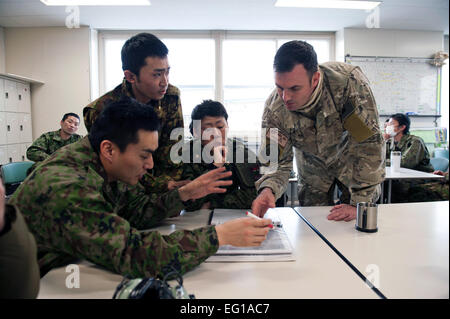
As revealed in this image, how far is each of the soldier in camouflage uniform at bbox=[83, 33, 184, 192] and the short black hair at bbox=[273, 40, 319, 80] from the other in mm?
647

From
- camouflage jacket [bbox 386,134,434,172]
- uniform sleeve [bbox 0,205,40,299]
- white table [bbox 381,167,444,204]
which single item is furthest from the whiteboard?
uniform sleeve [bbox 0,205,40,299]

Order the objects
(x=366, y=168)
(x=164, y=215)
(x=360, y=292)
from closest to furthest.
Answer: (x=360, y=292)
(x=164, y=215)
(x=366, y=168)

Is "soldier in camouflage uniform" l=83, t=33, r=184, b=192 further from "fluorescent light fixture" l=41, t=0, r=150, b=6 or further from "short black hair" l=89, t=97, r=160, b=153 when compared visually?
"fluorescent light fixture" l=41, t=0, r=150, b=6

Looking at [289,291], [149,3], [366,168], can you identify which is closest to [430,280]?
[289,291]

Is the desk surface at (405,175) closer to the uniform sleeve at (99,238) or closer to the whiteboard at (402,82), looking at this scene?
the whiteboard at (402,82)

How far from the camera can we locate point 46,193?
70 cm

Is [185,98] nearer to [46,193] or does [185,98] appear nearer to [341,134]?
[341,134]

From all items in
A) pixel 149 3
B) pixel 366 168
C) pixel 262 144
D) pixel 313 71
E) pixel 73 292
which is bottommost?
pixel 73 292

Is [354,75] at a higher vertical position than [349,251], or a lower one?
higher

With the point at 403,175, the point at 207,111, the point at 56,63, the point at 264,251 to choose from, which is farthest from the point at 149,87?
the point at 56,63

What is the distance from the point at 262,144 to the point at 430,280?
3.34ft

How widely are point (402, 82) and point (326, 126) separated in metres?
4.40

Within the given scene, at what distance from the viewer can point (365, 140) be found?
1.39 m

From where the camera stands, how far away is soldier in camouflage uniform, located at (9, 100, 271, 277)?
69cm
